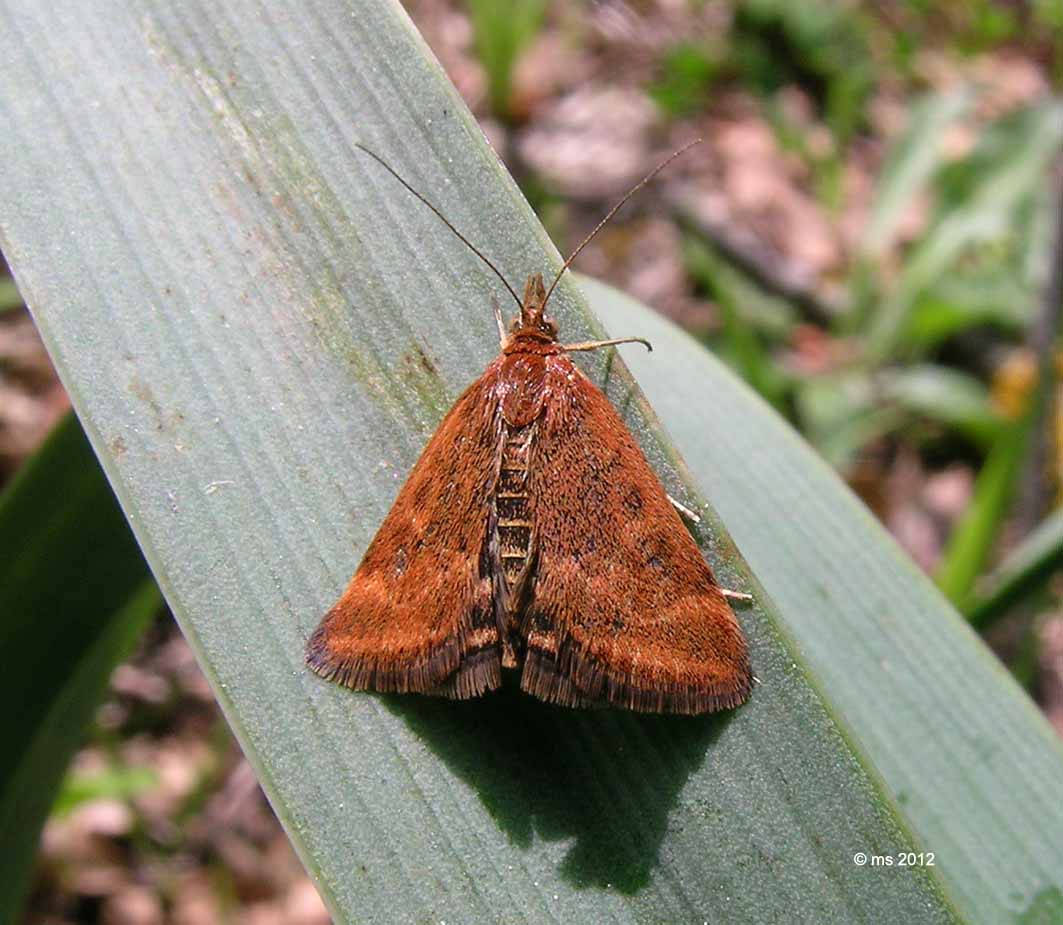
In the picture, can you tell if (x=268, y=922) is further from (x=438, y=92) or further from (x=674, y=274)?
(x=674, y=274)

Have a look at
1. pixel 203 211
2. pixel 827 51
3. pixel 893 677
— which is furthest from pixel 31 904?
pixel 827 51

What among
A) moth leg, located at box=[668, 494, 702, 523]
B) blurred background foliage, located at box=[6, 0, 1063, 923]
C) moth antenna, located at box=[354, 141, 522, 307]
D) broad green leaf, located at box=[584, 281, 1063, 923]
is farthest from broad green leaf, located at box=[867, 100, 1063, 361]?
moth antenna, located at box=[354, 141, 522, 307]

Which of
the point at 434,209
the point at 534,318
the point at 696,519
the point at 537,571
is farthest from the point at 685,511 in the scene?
the point at 434,209

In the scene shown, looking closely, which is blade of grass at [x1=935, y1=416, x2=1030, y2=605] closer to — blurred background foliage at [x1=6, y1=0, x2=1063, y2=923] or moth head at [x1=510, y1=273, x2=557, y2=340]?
blurred background foliage at [x1=6, y1=0, x2=1063, y2=923]

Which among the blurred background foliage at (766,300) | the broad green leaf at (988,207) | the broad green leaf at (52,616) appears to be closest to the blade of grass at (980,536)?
the blurred background foliage at (766,300)

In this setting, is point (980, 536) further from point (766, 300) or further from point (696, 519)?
point (696, 519)

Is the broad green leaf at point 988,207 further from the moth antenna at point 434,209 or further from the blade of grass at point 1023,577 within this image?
the moth antenna at point 434,209
